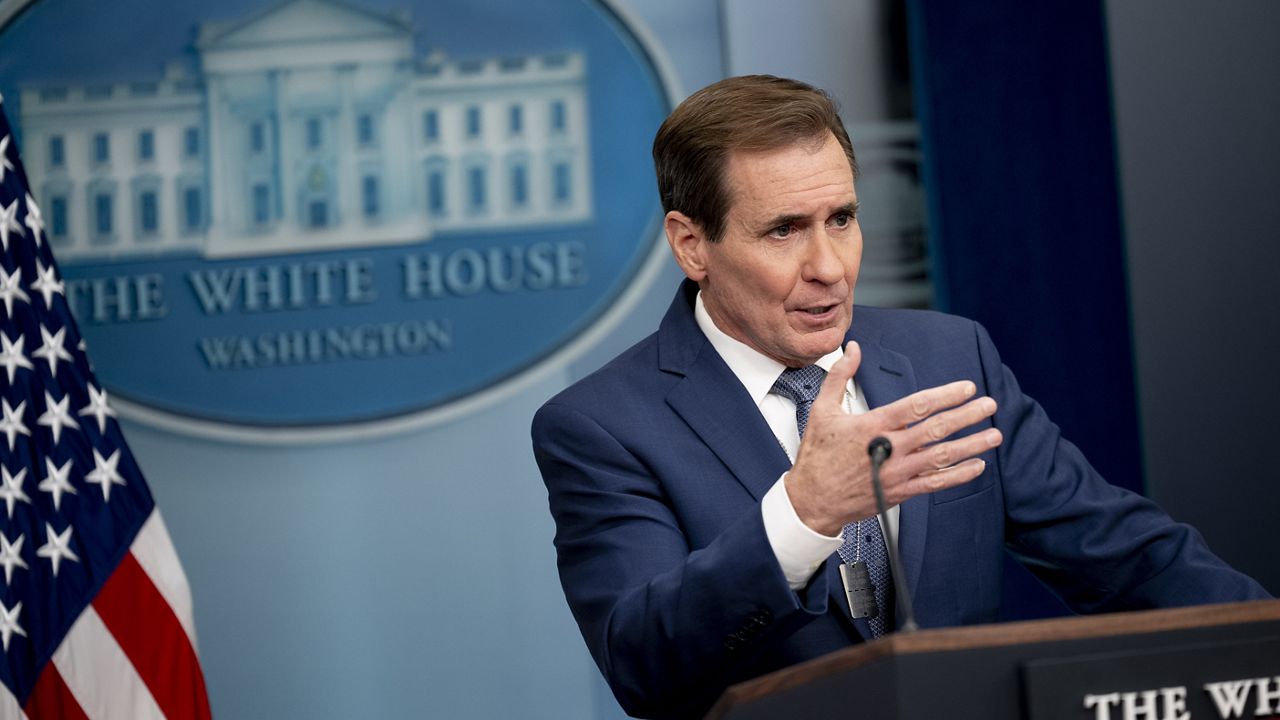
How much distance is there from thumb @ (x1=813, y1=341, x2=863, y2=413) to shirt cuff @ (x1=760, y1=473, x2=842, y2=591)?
9cm

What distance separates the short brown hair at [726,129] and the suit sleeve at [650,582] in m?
0.36

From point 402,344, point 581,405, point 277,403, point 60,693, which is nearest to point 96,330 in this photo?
point 277,403

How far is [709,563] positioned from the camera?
1516mm

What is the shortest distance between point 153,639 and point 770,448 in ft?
4.87

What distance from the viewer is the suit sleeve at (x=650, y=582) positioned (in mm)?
1496

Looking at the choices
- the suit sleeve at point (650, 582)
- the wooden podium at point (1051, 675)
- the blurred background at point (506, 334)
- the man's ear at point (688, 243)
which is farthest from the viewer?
the blurred background at point (506, 334)

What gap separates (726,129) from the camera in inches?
74.5

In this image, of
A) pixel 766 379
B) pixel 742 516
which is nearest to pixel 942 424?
pixel 742 516

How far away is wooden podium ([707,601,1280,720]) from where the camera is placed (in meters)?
1.09

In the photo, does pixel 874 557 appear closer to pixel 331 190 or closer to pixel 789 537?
pixel 789 537

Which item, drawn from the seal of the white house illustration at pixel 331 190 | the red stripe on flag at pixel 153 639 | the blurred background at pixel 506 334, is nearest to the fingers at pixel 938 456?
the blurred background at pixel 506 334

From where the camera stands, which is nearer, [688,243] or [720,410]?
[720,410]

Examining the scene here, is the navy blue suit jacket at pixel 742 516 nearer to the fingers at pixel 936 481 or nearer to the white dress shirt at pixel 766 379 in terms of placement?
the white dress shirt at pixel 766 379

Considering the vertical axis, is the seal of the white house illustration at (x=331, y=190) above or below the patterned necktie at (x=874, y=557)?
above
